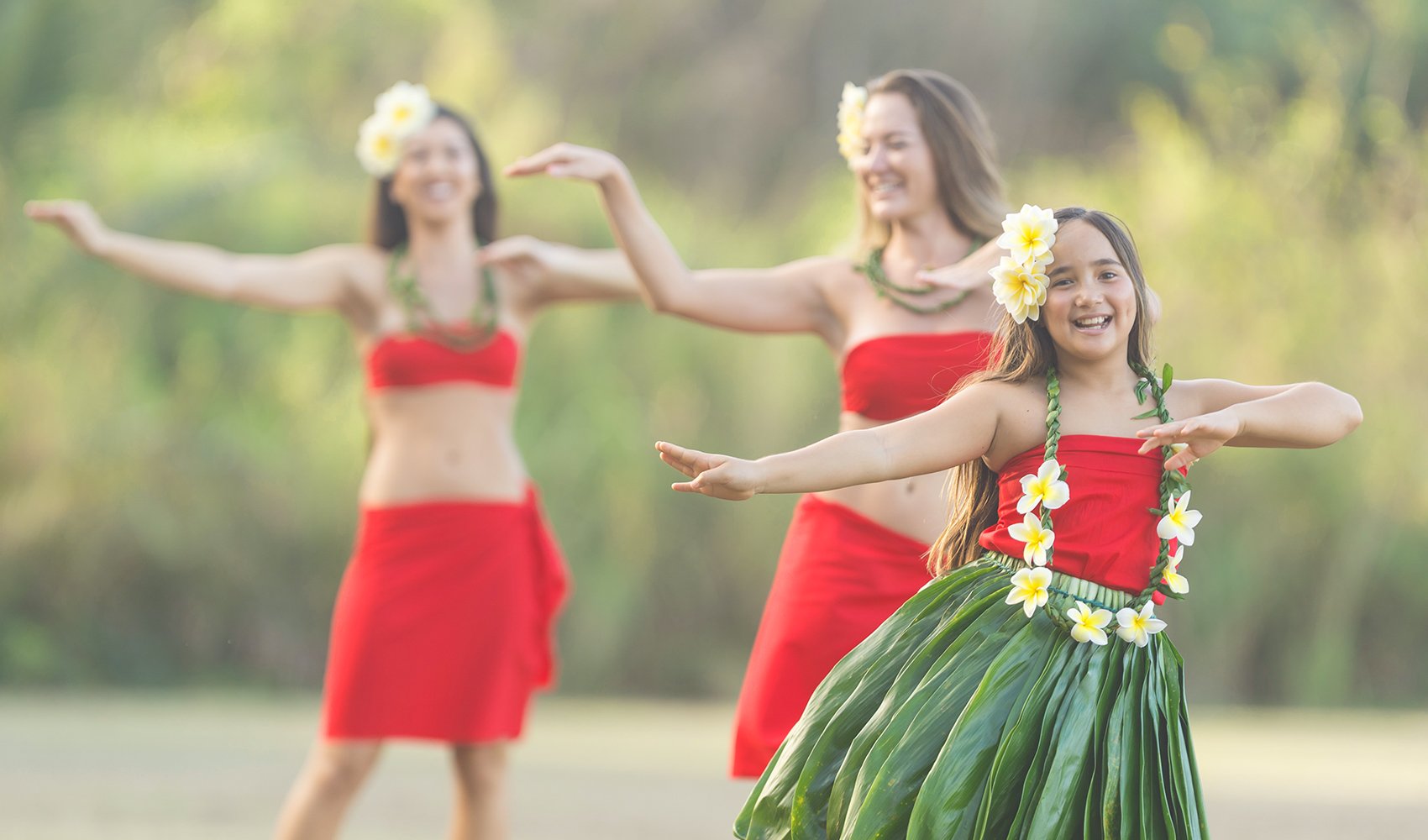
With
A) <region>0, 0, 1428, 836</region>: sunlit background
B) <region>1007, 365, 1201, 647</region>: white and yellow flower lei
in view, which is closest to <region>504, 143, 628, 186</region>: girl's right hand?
<region>1007, 365, 1201, 647</region>: white and yellow flower lei

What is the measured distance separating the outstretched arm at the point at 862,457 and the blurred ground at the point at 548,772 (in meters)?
3.45

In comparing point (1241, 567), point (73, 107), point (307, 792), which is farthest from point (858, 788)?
point (73, 107)

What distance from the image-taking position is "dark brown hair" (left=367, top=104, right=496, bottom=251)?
5.04m

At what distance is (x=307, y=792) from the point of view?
449 cm

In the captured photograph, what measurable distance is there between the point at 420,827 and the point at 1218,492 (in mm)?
5957

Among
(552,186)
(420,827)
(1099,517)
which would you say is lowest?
(420,827)

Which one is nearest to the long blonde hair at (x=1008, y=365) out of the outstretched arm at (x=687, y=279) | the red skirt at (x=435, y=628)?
the outstretched arm at (x=687, y=279)

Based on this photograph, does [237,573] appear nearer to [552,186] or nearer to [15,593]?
[15,593]

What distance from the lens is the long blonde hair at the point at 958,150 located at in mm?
Answer: 3801

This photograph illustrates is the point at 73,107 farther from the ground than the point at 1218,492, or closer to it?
farther from the ground

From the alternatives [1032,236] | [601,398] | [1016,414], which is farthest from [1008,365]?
[601,398]

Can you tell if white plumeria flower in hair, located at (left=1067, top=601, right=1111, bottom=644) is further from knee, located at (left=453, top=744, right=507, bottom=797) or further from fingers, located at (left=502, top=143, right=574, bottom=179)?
knee, located at (left=453, top=744, right=507, bottom=797)

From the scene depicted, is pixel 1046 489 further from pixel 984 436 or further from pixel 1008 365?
pixel 1008 365

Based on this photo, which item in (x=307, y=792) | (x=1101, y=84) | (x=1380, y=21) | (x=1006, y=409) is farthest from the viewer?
(x=1101, y=84)
